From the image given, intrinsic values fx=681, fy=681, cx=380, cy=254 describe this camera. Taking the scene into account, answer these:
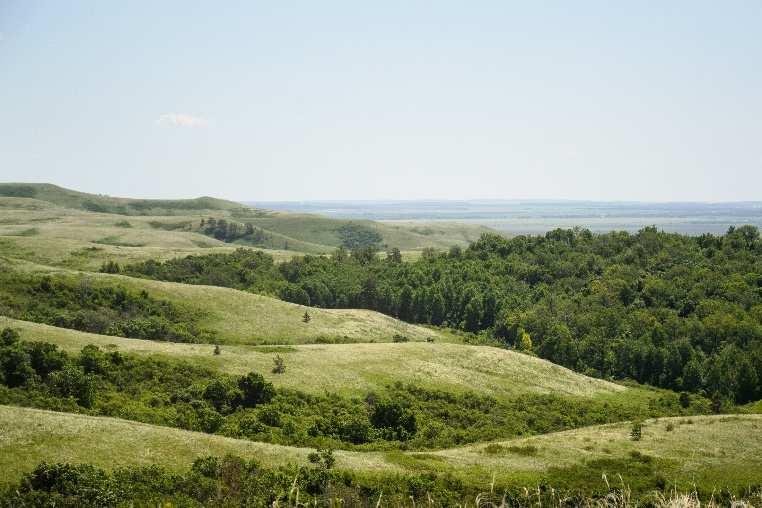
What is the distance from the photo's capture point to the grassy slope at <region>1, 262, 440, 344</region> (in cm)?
11831

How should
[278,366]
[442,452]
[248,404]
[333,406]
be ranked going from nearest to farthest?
[442,452], [248,404], [333,406], [278,366]

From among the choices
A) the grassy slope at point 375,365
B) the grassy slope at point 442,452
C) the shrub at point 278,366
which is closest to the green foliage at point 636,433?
the grassy slope at point 442,452

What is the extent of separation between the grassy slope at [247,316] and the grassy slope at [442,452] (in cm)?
6099

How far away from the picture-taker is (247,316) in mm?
125000

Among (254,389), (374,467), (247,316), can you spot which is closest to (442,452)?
(374,467)

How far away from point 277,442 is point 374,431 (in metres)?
13.8

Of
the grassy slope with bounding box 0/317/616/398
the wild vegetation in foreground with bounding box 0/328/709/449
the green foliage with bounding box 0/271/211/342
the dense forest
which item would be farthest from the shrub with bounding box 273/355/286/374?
the dense forest

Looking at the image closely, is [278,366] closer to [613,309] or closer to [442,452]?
[442,452]

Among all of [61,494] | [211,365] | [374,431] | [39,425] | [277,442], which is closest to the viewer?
[61,494]

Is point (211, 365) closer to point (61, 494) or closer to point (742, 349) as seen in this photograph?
point (61, 494)

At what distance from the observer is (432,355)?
106 m

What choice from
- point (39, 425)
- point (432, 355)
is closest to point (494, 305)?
point (432, 355)

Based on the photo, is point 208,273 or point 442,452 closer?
point 442,452

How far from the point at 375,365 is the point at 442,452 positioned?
35051mm
